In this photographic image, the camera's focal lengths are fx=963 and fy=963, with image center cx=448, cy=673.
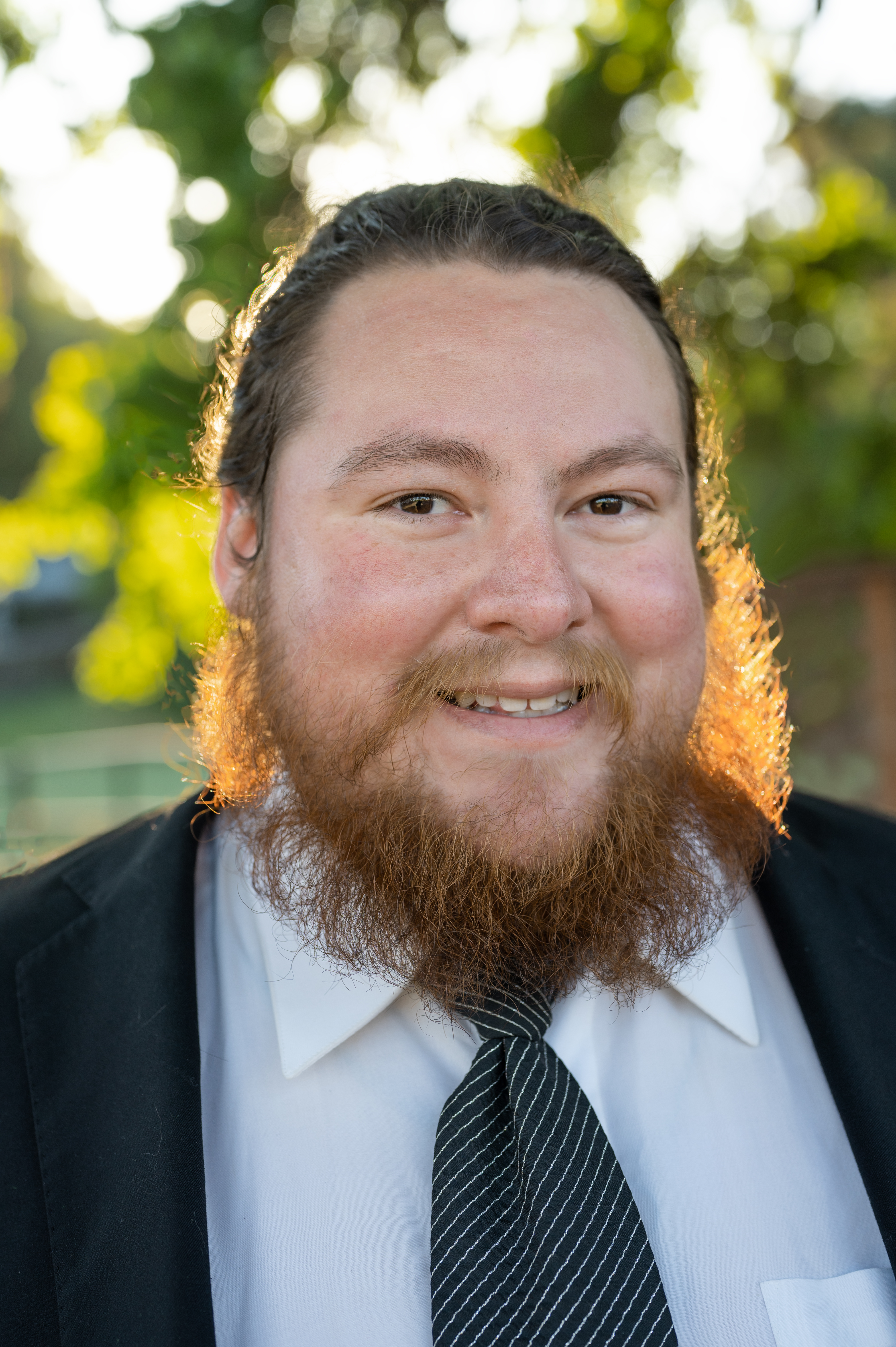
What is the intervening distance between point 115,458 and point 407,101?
2509 millimetres

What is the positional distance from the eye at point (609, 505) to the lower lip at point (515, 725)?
0.42m

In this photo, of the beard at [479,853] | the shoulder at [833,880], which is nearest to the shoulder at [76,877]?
the beard at [479,853]

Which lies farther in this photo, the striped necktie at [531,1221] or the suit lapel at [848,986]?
the suit lapel at [848,986]

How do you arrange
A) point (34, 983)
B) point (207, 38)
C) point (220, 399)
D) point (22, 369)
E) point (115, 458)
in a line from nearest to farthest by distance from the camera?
point (34, 983) < point (220, 399) < point (207, 38) < point (115, 458) < point (22, 369)

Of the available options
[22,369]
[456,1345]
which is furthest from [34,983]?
[22,369]

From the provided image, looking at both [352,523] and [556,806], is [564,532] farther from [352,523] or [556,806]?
[556,806]

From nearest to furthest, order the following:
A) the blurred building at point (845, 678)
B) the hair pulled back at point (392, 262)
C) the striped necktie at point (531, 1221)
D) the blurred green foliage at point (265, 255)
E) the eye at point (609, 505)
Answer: the striped necktie at point (531, 1221)
the eye at point (609, 505)
the hair pulled back at point (392, 262)
the blurred green foliage at point (265, 255)
the blurred building at point (845, 678)

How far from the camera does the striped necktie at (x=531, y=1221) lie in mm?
1450

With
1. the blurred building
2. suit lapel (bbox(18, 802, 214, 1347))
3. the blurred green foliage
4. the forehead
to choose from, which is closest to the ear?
the forehead

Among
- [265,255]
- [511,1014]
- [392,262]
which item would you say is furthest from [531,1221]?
[265,255]

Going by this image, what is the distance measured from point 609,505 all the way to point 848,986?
110 centimetres

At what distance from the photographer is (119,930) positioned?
1.89 metres

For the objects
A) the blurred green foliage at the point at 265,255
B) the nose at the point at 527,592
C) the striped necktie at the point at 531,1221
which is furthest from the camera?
the blurred green foliage at the point at 265,255

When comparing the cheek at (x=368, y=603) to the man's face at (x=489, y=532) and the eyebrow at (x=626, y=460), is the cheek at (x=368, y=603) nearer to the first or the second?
the man's face at (x=489, y=532)
